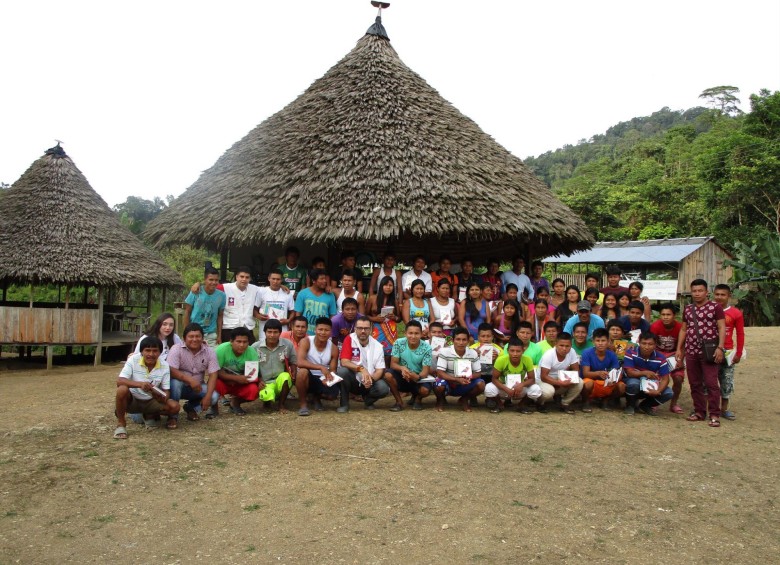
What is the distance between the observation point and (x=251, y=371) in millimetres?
6047

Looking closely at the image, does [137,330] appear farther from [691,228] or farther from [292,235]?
[691,228]

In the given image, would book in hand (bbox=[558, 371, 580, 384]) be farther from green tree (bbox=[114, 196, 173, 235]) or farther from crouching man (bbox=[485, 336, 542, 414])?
green tree (bbox=[114, 196, 173, 235])

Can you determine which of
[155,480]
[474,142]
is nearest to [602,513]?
[155,480]

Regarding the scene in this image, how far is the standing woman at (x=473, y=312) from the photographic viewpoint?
7.02 metres

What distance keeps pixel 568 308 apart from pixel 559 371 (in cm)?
119

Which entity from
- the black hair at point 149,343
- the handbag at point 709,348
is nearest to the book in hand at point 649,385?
the handbag at point 709,348

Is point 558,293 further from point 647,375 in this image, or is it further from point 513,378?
point 513,378

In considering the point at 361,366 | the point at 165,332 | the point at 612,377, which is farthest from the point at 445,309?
the point at 165,332

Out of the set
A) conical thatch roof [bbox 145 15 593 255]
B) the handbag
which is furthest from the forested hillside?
the handbag

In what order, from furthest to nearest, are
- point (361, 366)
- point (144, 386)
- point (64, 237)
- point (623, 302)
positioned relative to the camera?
1. point (64, 237)
2. point (623, 302)
3. point (361, 366)
4. point (144, 386)

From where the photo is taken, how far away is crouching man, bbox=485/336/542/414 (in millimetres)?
6270

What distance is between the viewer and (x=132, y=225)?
24.9 meters

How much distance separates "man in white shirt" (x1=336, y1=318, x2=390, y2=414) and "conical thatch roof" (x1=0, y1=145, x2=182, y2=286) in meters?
8.64

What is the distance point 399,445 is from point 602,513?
1.82 meters
